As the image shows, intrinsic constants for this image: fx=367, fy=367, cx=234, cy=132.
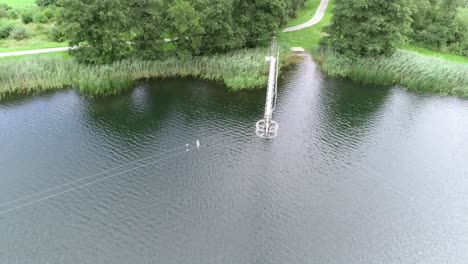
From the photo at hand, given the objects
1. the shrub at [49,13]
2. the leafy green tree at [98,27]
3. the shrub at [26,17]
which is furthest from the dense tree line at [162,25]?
the shrub at [26,17]

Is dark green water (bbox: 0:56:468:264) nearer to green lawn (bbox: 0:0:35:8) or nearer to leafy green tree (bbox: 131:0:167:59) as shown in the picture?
leafy green tree (bbox: 131:0:167:59)

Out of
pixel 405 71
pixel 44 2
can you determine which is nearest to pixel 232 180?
pixel 405 71

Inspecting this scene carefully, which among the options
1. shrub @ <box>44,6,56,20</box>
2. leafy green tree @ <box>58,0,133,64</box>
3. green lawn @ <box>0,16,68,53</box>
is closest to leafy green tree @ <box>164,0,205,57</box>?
leafy green tree @ <box>58,0,133,64</box>

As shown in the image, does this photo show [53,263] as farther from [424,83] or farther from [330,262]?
[424,83]

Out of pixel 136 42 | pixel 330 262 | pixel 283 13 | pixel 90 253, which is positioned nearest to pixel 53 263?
pixel 90 253

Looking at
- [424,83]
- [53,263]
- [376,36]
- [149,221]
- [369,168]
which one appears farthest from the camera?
[376,36]

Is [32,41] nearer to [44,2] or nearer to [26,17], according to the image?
[26,17]

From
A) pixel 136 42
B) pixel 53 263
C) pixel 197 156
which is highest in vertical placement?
pixel 136 42
